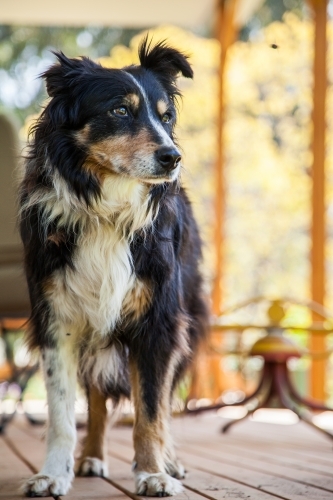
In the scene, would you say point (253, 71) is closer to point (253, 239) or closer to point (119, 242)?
point (253, 239)

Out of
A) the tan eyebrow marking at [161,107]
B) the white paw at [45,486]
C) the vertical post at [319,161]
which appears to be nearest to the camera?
the white paw at [45,486]

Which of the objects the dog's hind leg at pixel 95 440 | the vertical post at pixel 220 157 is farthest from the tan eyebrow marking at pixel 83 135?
the vertical post at pixel 220 157

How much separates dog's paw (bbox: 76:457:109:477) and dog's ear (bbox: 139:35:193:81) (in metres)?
1.34

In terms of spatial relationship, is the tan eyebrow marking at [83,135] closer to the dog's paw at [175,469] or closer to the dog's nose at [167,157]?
the dog's nose at [167,157]

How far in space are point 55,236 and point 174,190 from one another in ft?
1.41

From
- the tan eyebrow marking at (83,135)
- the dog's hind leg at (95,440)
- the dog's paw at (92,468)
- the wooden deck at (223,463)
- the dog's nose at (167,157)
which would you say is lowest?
the wooden deck at (223,463)

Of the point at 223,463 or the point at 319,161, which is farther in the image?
the point at 319,161

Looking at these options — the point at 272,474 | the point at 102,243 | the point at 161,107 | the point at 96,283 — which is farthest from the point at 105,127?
the point at 272,474

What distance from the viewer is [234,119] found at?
8.86 m

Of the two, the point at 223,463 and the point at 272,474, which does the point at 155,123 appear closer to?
the point at 272,474

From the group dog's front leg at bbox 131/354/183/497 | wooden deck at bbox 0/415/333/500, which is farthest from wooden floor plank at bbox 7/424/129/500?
dog's front leg at bbox 131/354/183/497

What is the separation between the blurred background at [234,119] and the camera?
6949 millimetres

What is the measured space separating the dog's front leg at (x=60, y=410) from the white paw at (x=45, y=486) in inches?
0.4

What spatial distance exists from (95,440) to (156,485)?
556mm
